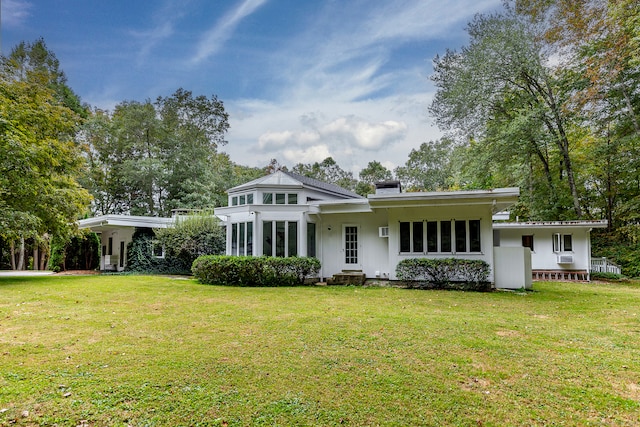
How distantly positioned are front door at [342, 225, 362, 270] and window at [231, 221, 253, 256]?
347 cm

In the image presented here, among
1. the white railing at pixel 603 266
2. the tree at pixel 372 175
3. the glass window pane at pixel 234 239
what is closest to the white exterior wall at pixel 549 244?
the white railing at pixel 603 266

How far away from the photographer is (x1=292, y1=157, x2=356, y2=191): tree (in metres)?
41.8

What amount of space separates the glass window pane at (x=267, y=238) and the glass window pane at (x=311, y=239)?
4.46 feet

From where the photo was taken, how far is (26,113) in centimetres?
1263

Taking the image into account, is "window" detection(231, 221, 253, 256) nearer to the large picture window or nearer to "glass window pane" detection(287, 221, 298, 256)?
"glass window pane" detection(287, 221, 298, 256)

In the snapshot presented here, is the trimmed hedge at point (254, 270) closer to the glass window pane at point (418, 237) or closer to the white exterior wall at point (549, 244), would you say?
the glass window pane at point (418, 237)

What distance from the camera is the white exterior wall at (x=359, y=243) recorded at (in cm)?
1275

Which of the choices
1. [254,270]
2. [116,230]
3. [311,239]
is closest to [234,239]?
[254,270]

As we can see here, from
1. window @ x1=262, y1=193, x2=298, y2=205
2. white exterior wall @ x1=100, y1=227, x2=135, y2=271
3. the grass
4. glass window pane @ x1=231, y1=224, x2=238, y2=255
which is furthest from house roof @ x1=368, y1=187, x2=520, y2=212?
white exterior wall @ x1=100, y1=227, x2=135, y2=271

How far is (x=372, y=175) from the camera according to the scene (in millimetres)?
42000

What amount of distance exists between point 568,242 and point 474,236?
7906 millimetres

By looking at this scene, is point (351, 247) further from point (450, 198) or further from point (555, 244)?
point (555, 244)

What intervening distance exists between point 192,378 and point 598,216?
88.2ft

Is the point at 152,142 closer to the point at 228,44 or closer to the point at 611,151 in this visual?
the point at 228,44
